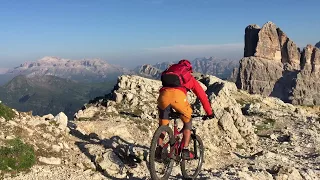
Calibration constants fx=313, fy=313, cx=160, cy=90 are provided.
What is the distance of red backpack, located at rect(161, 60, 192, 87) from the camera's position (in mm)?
9789

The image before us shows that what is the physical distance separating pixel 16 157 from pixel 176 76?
6256 mm

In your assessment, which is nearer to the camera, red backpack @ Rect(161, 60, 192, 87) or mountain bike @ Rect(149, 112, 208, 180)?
mountain bike @ Rect(149, 112, 208, 180)

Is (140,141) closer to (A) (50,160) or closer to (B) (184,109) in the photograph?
(A) (50,160)

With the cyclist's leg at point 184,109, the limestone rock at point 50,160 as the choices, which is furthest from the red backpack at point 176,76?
the limestone rock at point 50,160

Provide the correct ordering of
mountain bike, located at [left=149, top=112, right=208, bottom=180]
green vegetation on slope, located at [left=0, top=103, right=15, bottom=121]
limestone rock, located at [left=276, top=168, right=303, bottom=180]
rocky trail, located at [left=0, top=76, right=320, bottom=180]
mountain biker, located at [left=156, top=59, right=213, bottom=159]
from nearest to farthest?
mountain bike, located at [left=149, top=112, right=208, bottom=180] < mountain biker, located at [left=156, top=59, right=213, bottom=159] < rocky trail, located at [left=0, top=76, right=320, bottom=180] < limestone rock, located at [left=276, top=168, right=303, bottom=180] < green vegetation on slope, located at [left=0, top=103, right=15, bottom=121]

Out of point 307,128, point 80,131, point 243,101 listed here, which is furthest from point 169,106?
point 243,101

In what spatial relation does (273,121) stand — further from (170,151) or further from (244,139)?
(170,151)

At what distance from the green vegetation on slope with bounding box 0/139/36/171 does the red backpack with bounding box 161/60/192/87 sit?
5.54 meters

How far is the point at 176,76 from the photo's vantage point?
9758 mm

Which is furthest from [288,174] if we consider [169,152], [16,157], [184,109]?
[16,157]

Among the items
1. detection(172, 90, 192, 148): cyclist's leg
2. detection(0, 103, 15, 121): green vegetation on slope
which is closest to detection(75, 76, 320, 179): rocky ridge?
detection(172, 90, 192, 148): cyclist's leg

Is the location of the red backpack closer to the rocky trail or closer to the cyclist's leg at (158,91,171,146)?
the cyclist's leg at (158,91,171,146)

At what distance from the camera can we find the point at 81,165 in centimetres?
1197

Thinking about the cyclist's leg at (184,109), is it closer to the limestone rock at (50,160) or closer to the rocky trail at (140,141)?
the rocky trail at (140,141)
